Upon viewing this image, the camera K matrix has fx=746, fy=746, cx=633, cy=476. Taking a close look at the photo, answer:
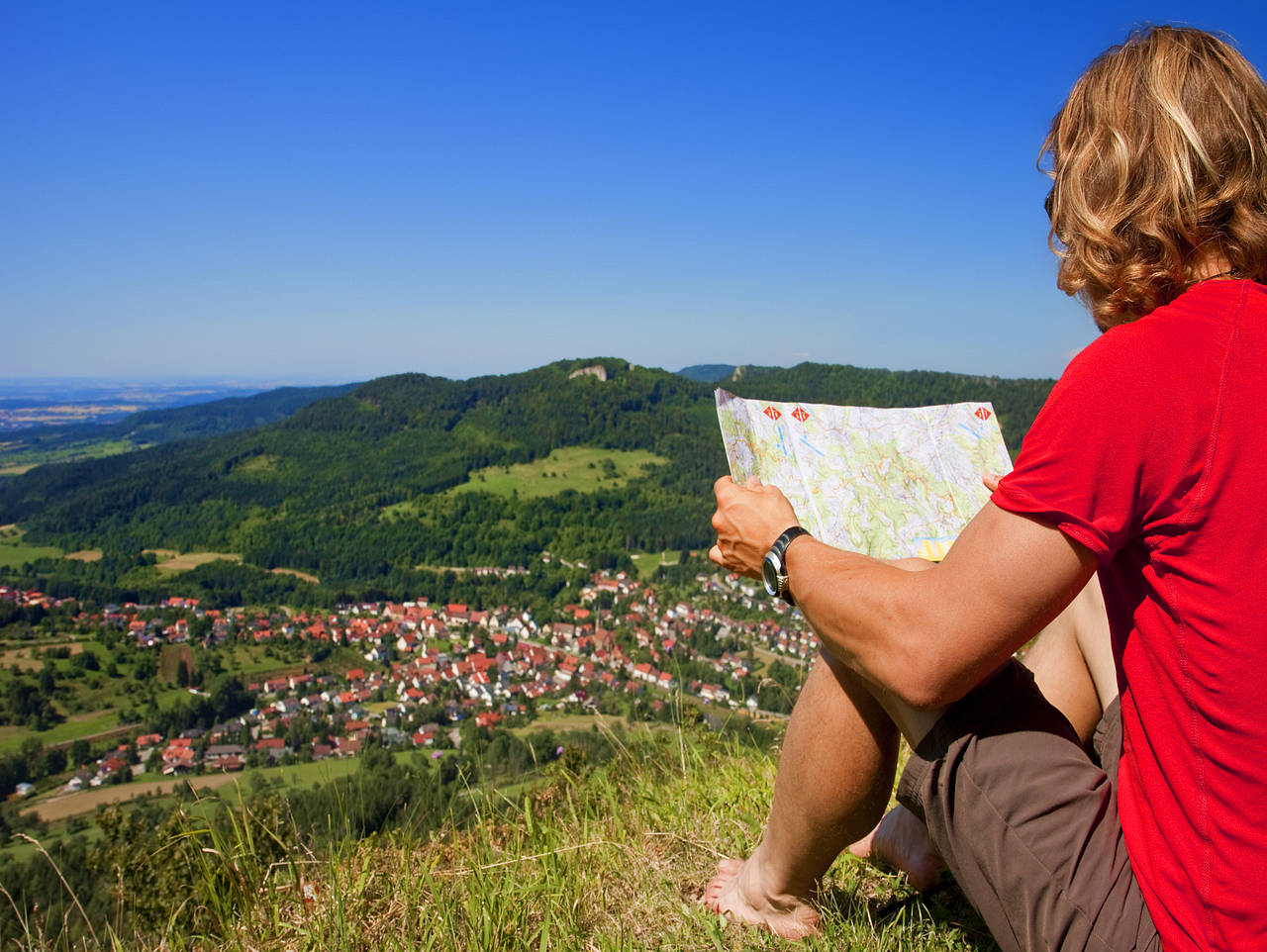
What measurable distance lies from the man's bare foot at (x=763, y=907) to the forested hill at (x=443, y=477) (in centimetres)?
4771

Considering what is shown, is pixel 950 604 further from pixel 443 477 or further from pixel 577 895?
pixel 443 477

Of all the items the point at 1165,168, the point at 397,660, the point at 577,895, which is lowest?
the point at 397,660

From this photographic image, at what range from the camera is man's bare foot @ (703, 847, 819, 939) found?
1.77 meters

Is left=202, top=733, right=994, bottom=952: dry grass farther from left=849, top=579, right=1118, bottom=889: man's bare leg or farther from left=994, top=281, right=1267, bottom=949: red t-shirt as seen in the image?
left=994, top=281, right=1267, bottom=949: red t-shirt

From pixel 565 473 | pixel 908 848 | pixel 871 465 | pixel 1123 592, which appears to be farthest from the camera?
pixel 565 473

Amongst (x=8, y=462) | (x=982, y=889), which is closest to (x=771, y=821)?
(x=982, y=889)

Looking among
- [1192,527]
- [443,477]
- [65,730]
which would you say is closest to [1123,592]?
[1192,527]

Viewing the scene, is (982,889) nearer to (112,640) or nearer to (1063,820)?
(1063,820)

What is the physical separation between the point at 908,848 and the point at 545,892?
3.12 feet

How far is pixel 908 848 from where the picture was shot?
1.94 m

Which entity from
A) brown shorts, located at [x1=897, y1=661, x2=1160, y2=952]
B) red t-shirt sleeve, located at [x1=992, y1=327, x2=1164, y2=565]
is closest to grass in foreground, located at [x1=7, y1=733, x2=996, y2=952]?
brown shorts, located at [x1=897, y1=661, x2=1160, y2=952]

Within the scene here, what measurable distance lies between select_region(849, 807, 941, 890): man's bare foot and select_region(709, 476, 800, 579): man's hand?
0.79m

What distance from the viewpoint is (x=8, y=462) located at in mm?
101688

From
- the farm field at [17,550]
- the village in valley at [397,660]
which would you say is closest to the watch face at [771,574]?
the village in valley at [397,660]
